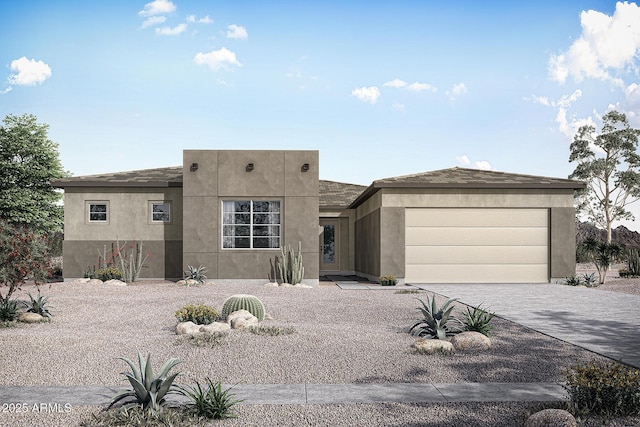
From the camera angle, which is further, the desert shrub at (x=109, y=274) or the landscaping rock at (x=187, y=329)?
the desert shrub at (x=109, y=274)

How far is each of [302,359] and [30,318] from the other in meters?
6.33

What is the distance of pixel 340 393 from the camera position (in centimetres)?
613

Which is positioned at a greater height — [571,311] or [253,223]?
[253,223]

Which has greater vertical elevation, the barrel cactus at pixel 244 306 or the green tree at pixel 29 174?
the green tree at pixel 29 174

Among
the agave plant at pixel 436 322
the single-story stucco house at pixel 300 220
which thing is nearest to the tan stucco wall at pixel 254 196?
the single-story stucco house at pixel 300 220

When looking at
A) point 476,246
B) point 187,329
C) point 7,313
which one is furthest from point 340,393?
point 476,246

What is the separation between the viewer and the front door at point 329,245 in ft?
90.5

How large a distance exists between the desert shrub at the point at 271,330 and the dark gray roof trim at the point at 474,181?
1131 cm

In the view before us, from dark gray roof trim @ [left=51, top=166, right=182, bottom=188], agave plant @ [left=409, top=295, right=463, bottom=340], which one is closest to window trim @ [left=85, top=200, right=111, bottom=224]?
dark gray roof trim @ [left=51, top=166, right=182, bottom=188]

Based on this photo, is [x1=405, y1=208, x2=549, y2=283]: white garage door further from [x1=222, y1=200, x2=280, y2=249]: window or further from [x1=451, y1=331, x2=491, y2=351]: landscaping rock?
[x1=451, y1=331, x2=491, y2=351]: landscaping rock

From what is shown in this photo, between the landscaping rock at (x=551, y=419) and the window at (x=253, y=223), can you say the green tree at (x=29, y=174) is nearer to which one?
the window at (x=253, y=223)

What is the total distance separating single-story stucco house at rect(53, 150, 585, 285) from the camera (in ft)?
66.1

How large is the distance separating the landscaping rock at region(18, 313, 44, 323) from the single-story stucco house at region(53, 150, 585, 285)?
8.91m

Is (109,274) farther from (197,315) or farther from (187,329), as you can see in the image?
(187,329)
